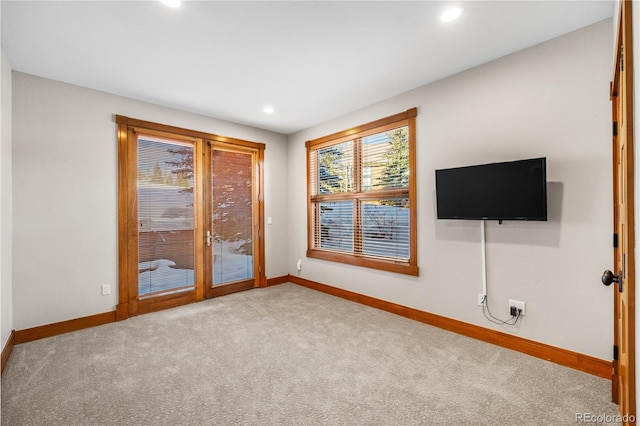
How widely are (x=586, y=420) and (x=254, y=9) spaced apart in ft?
11.3

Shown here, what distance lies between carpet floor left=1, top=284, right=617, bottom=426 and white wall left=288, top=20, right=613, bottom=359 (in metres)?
0.42

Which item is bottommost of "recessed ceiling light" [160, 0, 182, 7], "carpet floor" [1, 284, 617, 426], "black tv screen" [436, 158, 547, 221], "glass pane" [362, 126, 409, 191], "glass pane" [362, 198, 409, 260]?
"carpet floor" [1, 284, 617, 426]

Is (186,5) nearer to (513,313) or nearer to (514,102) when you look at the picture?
Result: (514,102)

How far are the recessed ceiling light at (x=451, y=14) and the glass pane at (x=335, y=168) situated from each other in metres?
2.24

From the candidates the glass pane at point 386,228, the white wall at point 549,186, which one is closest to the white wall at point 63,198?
the glass pane at point 386,228

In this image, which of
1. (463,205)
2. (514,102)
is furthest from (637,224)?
(514,102)

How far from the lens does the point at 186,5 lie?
212 centimetres

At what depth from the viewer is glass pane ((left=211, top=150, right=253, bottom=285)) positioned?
4.61 meters

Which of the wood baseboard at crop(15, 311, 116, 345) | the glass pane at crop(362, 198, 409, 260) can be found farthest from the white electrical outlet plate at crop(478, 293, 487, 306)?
the wood baseboard at crop(15, 311, 116, 345)

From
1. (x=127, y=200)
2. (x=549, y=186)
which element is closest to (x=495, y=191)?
(x=549, y=186)

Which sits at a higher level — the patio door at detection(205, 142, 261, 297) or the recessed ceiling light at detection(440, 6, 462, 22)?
the recessed ceiling light at detection(440, 6, 462, 22)

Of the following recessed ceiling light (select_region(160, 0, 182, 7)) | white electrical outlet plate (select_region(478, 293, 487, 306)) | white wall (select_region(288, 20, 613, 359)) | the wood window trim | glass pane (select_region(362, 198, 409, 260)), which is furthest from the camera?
glass pane (select_region(362, 198, 409, 260))

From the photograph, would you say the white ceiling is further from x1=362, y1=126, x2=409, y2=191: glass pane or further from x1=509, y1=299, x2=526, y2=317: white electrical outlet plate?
x1=509, y1=299, x2=526, y2=317: white electrical outlet plate

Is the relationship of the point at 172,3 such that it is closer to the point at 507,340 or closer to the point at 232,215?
the point at 232,215
